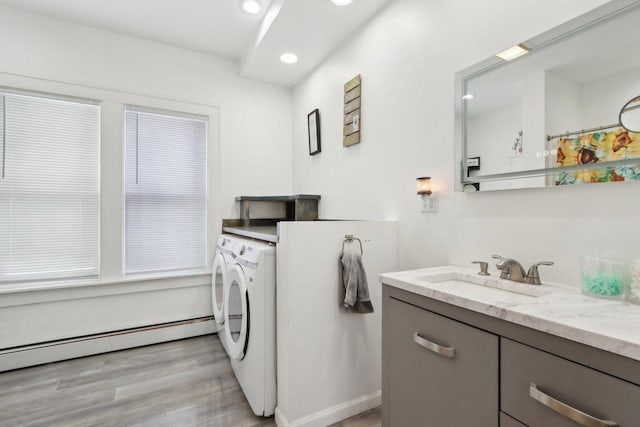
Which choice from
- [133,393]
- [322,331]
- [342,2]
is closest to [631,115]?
[322,331]

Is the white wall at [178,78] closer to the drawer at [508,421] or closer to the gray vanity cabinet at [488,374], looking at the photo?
the gray vanity cabinet at [488,374]

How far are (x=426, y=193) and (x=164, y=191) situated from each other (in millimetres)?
2368

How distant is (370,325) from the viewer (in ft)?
6.00

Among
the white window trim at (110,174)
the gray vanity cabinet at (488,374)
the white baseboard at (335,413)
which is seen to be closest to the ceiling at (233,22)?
the white window trim at (110,174)

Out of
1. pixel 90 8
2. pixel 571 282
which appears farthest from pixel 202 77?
pixel 571 282

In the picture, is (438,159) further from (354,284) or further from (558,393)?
(558,393)

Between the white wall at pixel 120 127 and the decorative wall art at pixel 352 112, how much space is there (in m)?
1.15

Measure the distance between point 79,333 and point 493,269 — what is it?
10.2ft

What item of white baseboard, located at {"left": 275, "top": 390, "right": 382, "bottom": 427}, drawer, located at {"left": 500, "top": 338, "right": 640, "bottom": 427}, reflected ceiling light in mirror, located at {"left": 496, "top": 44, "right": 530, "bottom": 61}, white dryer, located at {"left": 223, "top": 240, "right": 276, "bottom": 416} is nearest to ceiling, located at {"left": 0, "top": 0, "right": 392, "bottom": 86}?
reflected ceiling light in mirror, located at {"left": 496, "top": 44, "right": 530, "bottom": 61}

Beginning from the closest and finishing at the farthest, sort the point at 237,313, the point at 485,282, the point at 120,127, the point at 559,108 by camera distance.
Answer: the point at 559,108 < the point at 485,282 < the point at 237,313 < the point at 120,127

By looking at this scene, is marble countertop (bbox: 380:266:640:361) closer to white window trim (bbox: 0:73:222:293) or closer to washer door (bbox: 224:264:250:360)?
washer door (bbox: 224:264:250:360)

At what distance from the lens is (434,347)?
1.07 meters

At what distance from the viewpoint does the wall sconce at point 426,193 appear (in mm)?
1670

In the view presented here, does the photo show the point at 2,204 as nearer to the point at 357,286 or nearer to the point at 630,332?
the point at 357,286
